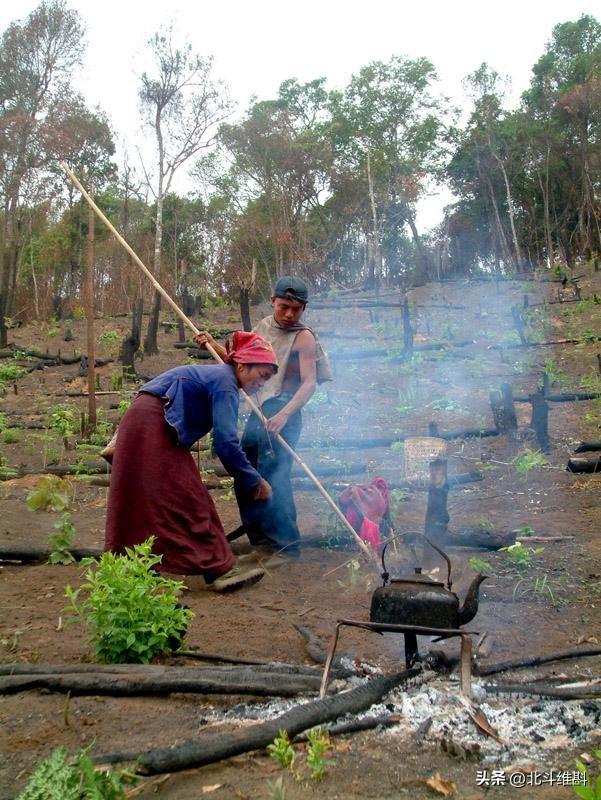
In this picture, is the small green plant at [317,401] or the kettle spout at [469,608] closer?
the kettle spout at [469,608]

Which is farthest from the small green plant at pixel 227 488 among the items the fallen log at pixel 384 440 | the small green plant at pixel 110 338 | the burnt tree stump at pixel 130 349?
the small green plant at pixel 110 338

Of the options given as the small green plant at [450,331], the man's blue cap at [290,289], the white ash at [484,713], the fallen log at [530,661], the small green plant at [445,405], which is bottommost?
the fallen log at [530,661]

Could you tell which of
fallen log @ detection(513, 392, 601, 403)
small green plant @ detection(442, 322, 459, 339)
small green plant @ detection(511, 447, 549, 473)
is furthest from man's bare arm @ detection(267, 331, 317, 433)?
small green plant @ detection(442, 322, 459, 339)

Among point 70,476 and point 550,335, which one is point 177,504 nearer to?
point 70,476

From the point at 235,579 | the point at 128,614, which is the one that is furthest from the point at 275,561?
the point at 128,614

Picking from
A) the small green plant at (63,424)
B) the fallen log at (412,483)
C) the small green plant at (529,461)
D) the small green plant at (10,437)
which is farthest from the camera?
the small green plant at (10,437)

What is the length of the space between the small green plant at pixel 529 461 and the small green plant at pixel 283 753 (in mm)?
4921

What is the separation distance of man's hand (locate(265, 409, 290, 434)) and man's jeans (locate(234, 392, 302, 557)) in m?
0.19

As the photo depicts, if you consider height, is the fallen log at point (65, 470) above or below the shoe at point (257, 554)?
above

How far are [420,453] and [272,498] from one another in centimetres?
245

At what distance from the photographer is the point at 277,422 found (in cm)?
450

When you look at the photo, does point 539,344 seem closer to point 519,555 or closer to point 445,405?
point 445,405

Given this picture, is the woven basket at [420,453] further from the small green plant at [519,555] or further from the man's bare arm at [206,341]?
the man's bare arm at [206,341]

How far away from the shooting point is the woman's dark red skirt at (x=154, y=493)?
3779 millimetres
